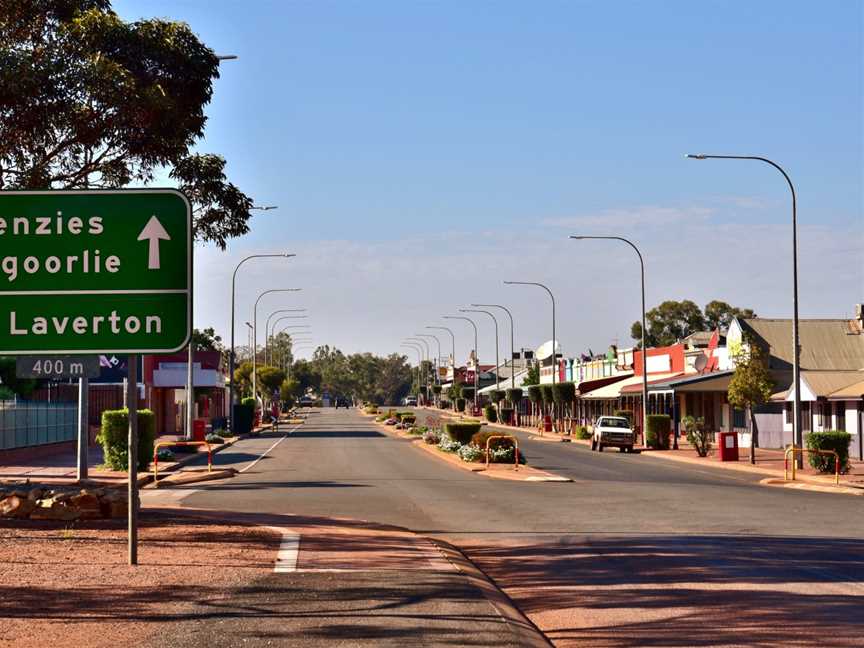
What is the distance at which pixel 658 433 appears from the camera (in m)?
54.8

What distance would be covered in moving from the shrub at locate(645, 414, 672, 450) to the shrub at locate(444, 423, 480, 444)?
35.5 ft

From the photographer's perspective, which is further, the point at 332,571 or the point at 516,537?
the point at 516,537

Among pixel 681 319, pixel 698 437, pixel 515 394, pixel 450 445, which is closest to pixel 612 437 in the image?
pixel 698 437

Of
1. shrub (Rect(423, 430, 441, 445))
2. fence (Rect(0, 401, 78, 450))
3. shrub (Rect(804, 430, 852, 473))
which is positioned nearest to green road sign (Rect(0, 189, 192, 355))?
shrub (Rect(804, 430, 852, 473))

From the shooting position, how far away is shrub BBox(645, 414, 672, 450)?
54812mm

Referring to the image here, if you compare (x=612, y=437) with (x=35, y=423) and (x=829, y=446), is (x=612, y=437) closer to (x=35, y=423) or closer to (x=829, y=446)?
(x=829, y=446)

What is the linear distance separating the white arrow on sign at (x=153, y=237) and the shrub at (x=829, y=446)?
26.0 metres

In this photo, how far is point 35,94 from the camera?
18.2 metres

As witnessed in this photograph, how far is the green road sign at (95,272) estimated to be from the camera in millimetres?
12836

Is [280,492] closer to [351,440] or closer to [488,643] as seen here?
[488,643]

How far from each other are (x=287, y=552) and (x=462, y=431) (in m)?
32.6

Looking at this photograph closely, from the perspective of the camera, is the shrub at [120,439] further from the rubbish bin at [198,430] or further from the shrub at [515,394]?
the shrub at [515,394]

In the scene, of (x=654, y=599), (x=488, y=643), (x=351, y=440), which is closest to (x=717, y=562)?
(x=654, y=599)

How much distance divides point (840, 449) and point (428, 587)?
25.3 metres
